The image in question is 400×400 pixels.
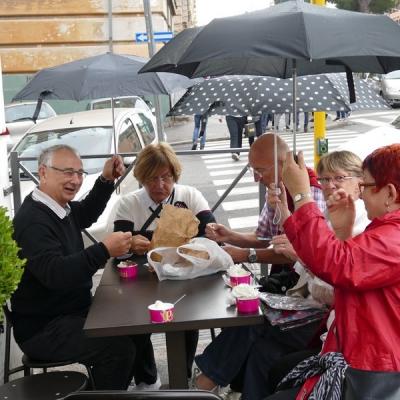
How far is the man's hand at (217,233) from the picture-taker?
3.99 m

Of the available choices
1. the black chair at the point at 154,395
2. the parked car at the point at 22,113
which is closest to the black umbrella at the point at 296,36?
the black chair at the point at 154,395

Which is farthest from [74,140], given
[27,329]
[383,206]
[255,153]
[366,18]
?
[383,206]

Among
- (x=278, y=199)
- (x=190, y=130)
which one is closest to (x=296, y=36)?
(x=278, y=199)

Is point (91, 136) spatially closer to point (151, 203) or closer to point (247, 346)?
point (151, 203)

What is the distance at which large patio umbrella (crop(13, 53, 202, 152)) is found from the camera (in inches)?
187

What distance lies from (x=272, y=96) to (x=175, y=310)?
224 cm

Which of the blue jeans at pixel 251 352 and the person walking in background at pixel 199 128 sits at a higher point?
the person walking in background at pixel 199 128

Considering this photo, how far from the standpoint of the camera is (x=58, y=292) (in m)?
3.38

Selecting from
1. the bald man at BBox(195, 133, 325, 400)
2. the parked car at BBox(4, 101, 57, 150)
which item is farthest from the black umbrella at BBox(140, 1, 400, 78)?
the parked car at BBox(4, 101, 57, 150)

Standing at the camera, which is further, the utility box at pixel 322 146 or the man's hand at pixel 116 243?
the utility box at pixel 322 146

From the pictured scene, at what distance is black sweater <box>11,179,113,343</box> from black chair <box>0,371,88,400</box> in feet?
1.21

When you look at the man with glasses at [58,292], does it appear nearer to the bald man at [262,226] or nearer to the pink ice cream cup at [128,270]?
the pink ice cream cup at [128,270]

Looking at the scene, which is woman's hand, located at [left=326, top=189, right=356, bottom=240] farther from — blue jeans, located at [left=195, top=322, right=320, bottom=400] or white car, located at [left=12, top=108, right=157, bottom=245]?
white car, located at [left=12, top=108, right=157, bottom=245]

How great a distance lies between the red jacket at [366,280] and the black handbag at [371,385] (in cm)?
2
